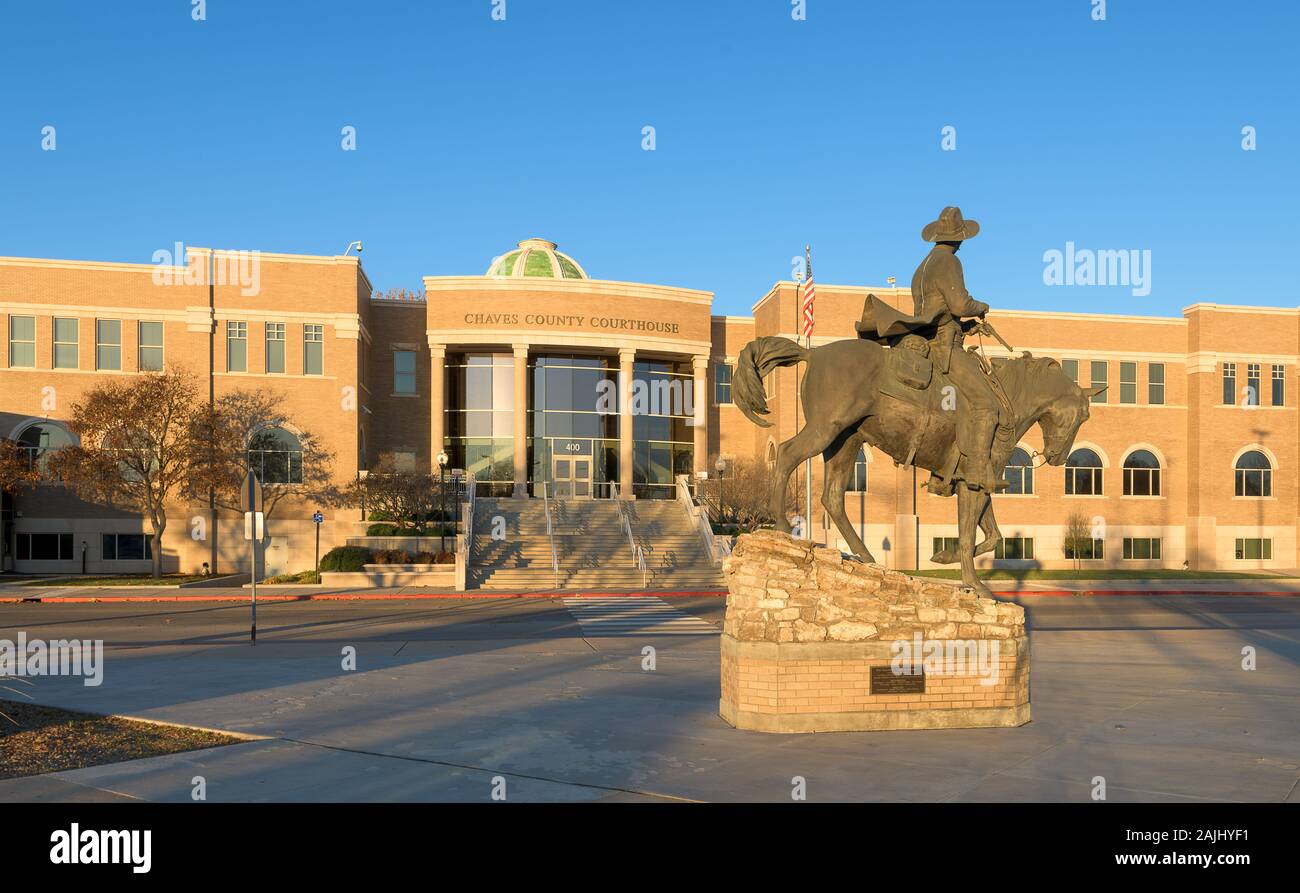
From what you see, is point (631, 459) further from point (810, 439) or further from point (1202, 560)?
point (810, 439)

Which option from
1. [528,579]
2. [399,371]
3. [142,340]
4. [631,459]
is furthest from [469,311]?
[528,579]

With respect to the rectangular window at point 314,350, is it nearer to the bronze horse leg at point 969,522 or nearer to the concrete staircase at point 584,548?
the concrete staircase at point 584,548

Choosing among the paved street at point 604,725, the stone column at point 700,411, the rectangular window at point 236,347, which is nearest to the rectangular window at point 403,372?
the rectangular window at point 236,347

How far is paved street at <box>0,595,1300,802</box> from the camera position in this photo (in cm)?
777

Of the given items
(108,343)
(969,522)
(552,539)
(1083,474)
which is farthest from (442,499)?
(1083,474)

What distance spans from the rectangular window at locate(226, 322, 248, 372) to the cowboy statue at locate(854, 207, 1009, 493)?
120ft

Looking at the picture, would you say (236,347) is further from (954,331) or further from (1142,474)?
(1142,474)

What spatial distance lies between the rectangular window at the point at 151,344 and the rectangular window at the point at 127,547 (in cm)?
714

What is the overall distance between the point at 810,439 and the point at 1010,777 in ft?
13.6

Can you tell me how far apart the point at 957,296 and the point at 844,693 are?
14.7ft

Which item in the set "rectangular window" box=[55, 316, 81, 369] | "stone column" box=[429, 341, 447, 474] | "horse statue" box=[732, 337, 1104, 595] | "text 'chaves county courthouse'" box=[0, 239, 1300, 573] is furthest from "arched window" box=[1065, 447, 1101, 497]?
"rectangular window" box=[55, 316, 81, 369]

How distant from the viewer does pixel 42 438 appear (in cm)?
4069

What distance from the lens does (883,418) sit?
11.2m
